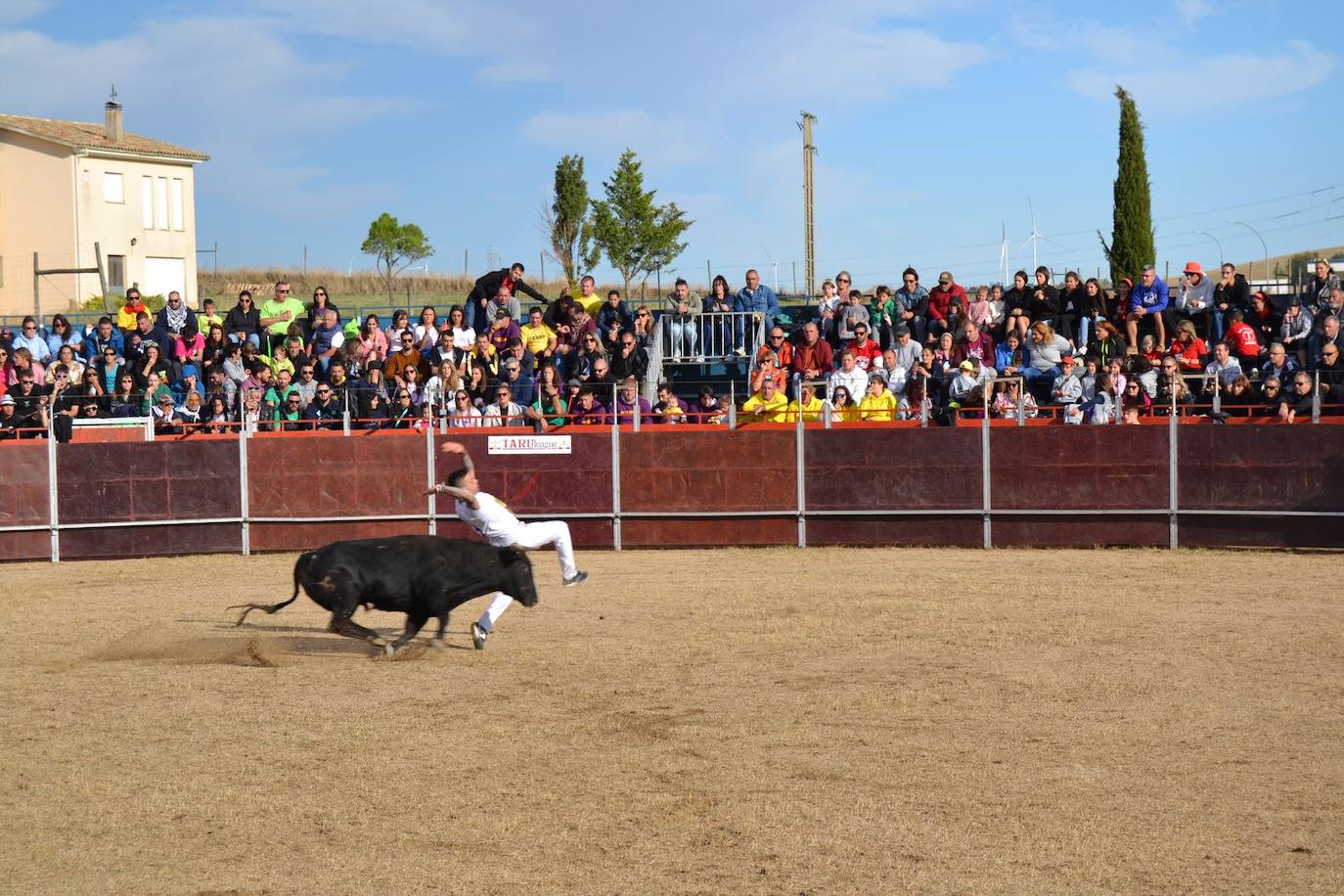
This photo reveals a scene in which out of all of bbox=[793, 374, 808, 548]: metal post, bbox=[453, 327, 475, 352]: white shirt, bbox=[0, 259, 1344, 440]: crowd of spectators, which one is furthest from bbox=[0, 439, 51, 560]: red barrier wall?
bbox=[793, 374, 808, 548]: metal post

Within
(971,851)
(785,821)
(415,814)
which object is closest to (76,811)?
(415,814)

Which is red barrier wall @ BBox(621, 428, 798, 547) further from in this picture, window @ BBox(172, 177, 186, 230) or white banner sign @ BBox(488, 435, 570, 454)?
window @ BBox(172, 177, 186, 230)

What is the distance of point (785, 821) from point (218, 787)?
10.3ft

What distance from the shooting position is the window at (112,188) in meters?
48.6

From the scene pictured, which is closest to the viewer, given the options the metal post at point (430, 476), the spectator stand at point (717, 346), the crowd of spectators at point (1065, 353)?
the crowd of spectators at point (1065, 353)

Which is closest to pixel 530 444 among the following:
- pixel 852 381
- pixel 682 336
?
pixel 852 381

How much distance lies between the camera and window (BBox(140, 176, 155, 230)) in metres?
49.6

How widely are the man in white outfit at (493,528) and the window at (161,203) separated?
41.9 metres

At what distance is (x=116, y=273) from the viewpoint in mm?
48625

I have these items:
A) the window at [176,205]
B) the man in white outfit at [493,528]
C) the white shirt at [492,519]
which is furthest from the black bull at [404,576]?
the window at [176,205]

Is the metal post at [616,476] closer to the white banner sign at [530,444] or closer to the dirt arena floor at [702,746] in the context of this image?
the white banner sign at [530,444]

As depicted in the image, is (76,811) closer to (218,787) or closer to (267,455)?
(218,787)

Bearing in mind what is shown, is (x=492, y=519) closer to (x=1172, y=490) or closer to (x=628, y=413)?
(x=628, y=413)

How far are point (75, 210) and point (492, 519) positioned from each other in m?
40.3
